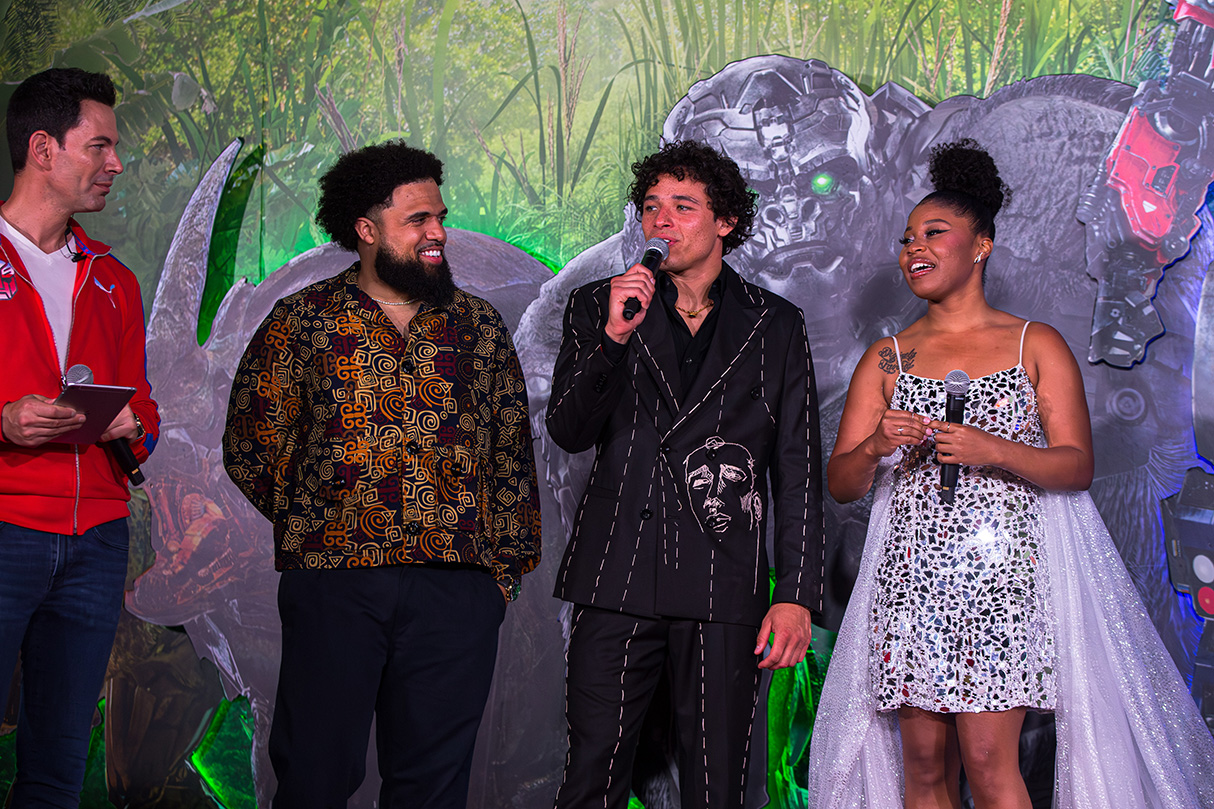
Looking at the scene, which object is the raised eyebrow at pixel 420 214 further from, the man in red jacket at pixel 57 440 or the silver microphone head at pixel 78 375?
the silver microphone head at pixel 78 375

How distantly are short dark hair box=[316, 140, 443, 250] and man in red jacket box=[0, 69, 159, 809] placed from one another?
0.54 meters

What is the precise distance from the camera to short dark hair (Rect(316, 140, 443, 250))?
274 cm

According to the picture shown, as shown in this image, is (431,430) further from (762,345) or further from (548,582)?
(548,582)

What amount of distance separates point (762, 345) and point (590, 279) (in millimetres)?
1144

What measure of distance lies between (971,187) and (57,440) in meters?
2.36

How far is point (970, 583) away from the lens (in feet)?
8.33

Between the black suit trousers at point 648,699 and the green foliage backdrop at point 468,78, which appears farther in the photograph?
the green foliage backdrop at point 468,78

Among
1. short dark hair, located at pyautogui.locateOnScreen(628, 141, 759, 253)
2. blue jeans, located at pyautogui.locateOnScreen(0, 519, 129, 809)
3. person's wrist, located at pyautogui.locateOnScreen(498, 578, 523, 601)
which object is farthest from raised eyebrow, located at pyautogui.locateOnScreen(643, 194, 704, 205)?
blue jeans, located at pyautogui.locateOnScreen(0, 519, 129, 809)

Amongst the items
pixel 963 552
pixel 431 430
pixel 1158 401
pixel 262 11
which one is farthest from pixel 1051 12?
pixel 262 11

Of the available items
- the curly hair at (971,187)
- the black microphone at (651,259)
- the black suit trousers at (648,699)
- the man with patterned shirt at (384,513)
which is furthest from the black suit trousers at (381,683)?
the curly hair at (971,187)

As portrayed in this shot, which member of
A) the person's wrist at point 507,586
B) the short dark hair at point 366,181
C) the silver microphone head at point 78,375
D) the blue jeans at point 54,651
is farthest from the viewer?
the short dark hair at point 366,181

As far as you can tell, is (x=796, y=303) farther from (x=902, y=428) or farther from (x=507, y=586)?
(x=507, y=586)

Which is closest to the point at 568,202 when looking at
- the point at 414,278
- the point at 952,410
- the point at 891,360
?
the point at 414,278

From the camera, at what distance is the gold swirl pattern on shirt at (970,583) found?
2494 millimetres
